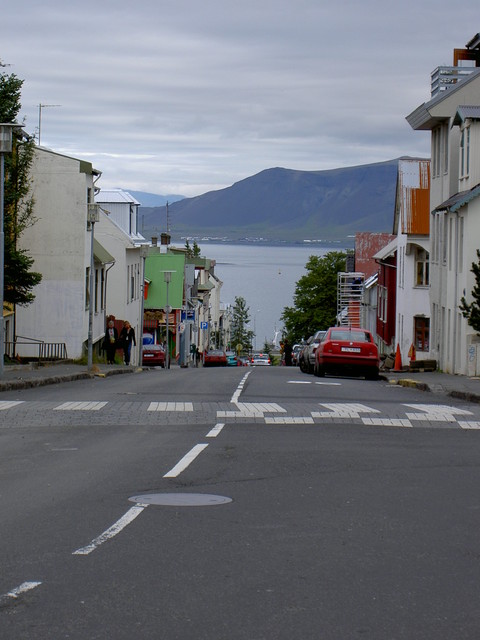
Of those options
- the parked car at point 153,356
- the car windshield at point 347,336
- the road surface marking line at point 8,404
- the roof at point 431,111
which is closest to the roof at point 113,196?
the parked car at point 153,356

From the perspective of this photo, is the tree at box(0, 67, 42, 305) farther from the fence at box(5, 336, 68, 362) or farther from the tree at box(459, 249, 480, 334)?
the tree at box(459, 249, 480, 334)

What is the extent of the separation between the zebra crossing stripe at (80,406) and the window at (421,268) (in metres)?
35.6

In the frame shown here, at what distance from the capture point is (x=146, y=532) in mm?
7629

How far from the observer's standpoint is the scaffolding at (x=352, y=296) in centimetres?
7881

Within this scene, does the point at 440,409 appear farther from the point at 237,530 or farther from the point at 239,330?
the point at 239,330

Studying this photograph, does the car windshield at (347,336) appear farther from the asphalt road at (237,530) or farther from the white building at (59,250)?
the asphalt road at (237,530)

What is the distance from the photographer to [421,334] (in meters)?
52.5

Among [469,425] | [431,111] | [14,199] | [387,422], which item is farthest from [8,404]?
[431,111]

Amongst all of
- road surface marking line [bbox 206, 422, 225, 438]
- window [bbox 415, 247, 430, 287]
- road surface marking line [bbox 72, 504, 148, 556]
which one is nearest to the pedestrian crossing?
road surface marking line [bbox 206, 422, 225, 438]

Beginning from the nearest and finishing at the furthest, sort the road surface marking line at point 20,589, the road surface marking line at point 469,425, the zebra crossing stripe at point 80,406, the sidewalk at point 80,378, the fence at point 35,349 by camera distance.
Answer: the road surface marking line at point 20,589
the road surface marking line at point 469,425
the zebra crossing stripe at point 80,406
the sidewalk at point 80,378
the fence at point 35,349

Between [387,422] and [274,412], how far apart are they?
6.73ft

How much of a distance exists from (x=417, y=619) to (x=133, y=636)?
1543mm

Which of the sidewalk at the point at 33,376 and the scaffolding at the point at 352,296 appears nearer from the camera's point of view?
the sidewalk at the point at 33,376

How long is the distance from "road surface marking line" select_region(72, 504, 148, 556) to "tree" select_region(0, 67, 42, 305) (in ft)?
80.9
